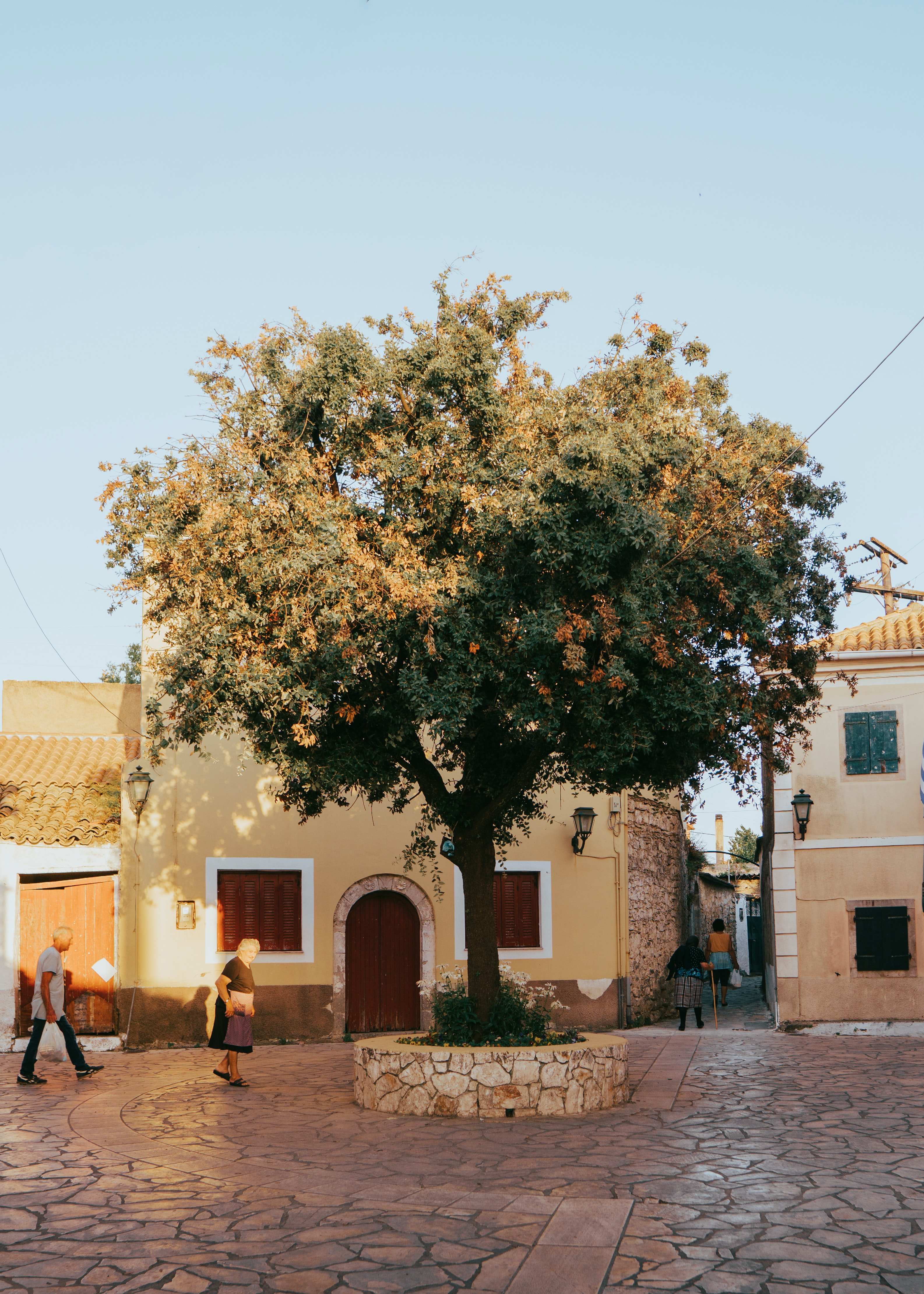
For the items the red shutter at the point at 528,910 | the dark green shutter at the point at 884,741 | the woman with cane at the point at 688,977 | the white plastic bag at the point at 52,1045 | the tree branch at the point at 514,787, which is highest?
the dark green shutter at the point at 884,741

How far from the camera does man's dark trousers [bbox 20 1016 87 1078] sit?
1195 centimetres

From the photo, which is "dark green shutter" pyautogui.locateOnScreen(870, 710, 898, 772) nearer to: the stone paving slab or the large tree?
the stone paving slab

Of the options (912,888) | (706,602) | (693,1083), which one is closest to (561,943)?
(912,888)

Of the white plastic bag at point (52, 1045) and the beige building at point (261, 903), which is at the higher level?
the beige building at point (261, 903)

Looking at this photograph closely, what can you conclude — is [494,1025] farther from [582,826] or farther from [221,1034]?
[582,826]

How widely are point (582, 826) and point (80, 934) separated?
7638 millimetres

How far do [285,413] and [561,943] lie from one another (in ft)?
34.5

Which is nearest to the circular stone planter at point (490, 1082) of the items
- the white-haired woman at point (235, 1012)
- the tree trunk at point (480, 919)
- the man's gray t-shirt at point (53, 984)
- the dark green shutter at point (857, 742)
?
the tree trunk at point (480, 919)

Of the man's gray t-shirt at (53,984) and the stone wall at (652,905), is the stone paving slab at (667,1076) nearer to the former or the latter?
the stone wall at (652,905)

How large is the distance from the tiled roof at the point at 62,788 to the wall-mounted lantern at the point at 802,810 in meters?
9.93

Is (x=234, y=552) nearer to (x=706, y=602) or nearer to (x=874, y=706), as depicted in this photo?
(x=706, y=602)

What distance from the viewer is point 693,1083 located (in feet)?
39.2

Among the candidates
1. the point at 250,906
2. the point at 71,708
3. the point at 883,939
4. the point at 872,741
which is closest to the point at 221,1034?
the point at 250,906

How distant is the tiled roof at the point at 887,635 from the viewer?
673 inches
